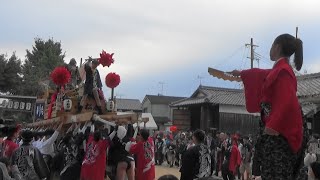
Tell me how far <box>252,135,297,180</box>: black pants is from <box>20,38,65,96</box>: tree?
27776 millimetres

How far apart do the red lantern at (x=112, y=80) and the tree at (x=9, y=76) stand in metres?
22.7

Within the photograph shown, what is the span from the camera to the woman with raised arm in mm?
3586

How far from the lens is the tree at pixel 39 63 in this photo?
1241 inches

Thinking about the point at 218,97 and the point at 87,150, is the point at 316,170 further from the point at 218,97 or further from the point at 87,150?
the point at 218,97

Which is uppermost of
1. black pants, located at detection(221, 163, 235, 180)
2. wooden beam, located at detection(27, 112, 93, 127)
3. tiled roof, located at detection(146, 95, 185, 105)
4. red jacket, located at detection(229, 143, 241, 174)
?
tiled roof, located at detection(146, 95, 185, 105)

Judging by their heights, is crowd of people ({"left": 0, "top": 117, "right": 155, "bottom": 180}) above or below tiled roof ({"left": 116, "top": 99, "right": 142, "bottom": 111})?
below

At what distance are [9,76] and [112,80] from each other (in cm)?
2338

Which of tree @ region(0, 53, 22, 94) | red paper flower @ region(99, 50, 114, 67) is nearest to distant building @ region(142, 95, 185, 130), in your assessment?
tree @ region(0, 53, 22, 94)

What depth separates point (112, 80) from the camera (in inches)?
370

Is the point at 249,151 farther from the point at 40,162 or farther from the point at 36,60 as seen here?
the point at 36,60

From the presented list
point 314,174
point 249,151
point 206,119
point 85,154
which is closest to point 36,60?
point 206,119

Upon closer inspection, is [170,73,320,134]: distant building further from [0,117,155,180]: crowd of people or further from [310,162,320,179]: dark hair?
[310,162,320,179]: dark hair

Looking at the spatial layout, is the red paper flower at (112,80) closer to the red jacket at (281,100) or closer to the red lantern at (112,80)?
the red lantern at (112,80)

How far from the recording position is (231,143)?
16562 mm
